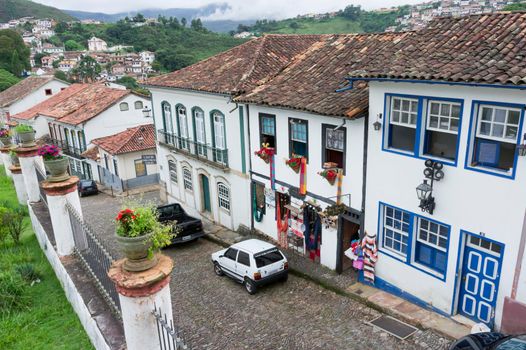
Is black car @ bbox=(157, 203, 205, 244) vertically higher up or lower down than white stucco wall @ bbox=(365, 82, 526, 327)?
lower down

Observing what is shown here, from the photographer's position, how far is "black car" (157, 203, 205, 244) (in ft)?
59.0

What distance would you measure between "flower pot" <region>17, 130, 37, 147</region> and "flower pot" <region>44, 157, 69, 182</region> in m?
4.02

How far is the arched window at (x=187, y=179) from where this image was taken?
22.2 metres

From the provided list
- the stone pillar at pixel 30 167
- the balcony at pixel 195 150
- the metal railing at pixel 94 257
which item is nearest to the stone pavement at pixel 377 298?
the balcony at pixel 195 150

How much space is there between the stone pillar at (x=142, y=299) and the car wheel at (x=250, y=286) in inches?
306

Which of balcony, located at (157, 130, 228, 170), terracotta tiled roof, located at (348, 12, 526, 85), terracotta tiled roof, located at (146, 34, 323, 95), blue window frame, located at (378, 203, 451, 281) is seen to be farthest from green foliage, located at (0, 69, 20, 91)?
blue window frame, located at (378, 203, 451, 281)

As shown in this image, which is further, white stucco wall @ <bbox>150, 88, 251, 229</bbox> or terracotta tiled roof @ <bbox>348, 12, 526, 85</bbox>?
white stucco wall @ <bbox>150, 88, 251, 229</bbox>

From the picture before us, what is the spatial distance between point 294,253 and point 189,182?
8625mm

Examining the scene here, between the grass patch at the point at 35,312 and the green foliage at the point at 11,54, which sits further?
the green foliage at the point at 11,54

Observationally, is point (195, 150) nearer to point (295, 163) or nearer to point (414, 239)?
point (295, 163)

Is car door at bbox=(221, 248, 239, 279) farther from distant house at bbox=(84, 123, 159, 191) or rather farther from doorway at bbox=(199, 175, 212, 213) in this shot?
distant house at bbox=(84, 123, 159, 191)

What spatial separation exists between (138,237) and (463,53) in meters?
8.65

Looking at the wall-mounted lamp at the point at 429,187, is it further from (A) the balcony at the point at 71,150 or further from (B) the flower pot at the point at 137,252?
(A) the balcony at the point at 71,150

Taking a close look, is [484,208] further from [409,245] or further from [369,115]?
[369,115]
